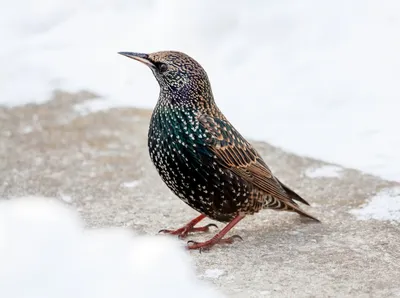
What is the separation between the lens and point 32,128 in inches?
287

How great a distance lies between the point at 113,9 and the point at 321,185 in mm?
3668

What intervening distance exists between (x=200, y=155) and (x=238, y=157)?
290 mm

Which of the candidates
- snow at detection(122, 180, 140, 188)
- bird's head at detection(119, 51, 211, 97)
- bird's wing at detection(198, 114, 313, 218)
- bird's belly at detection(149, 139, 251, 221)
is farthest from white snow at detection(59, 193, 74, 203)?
bird's wing at detection(198, 114, 313, 218)

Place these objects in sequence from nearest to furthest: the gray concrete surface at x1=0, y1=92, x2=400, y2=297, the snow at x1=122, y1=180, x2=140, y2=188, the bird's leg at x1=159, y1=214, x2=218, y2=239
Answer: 1. the gray concrete surface at x1=0, y1=92, x2=400, y2=297
2. the bird's leg at x1=159, y1=214, x2=218, y2=239
3. the snow at x1=122, y1=180, x2=140, y2=188

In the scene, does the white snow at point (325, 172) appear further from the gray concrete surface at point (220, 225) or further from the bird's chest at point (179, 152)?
the bird's chest at point (179, 152)

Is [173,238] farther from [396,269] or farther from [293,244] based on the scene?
[396,269]

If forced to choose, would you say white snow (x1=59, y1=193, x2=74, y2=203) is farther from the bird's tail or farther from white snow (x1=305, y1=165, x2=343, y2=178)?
white snow (x1=305, y1=165, x2=343, y2=178)

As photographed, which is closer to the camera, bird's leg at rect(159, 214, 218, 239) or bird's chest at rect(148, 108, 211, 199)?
bird's chest at rect(148, 108, 211, 199)

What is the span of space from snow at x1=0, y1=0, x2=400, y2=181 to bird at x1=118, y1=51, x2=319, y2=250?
5.61 feet

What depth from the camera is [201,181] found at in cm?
506

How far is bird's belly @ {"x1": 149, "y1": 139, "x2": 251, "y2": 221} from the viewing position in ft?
16.5

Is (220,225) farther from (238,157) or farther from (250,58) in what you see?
(250,58)

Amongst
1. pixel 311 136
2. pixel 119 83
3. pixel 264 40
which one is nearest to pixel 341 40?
pixel 264 40

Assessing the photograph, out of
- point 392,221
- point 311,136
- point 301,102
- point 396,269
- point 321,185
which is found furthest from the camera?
point 301,102
